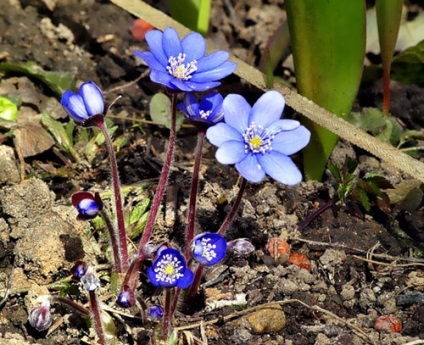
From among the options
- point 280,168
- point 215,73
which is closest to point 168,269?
point 280,168

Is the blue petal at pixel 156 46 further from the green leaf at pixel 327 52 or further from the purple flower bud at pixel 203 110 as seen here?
the green leaf at pixel 327 52

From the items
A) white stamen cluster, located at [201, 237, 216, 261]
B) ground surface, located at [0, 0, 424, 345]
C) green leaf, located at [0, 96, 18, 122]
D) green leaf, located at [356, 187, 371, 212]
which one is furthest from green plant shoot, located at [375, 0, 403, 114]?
green leaf, located at [0, 96, 18, 122]

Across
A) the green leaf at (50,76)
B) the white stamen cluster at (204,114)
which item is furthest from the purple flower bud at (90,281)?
the green leaf at (50,76)

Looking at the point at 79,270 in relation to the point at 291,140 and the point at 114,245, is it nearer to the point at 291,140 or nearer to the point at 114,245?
the point at 114,245

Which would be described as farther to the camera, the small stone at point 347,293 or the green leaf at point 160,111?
the green leaf at point 160,111

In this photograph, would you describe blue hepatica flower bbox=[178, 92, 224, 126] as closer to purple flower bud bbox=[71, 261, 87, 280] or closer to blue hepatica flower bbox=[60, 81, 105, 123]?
blue hepatica flower bbox=[60, 81, 105, 123]

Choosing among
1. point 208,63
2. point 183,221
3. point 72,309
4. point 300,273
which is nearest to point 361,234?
point 300,273
